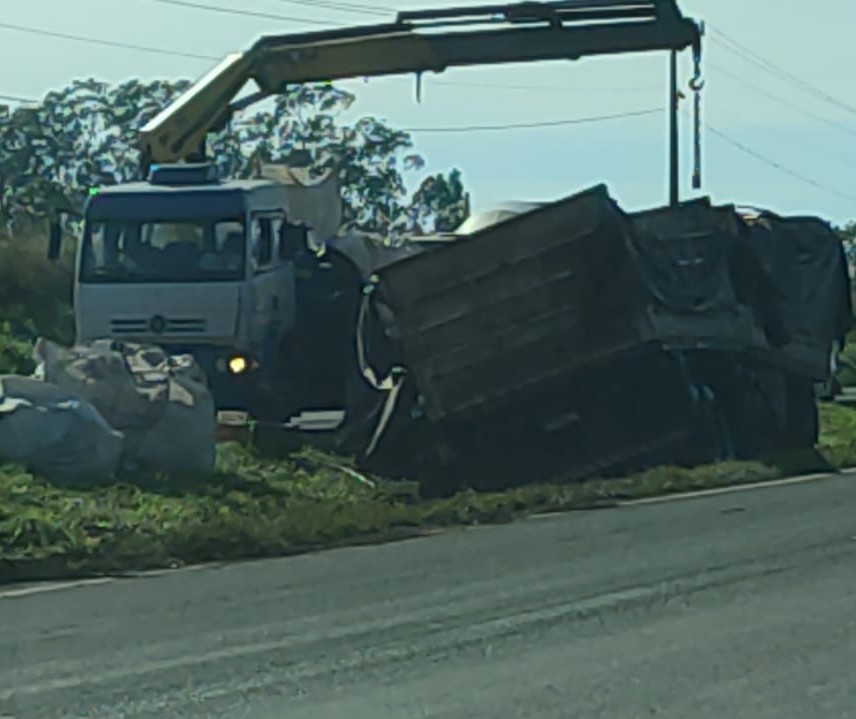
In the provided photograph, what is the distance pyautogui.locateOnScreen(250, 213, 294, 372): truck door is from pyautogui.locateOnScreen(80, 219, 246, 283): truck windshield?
0.27 meters

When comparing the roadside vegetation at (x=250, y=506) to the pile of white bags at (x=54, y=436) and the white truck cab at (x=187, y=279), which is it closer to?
the pile of white bags at (x=54, y=436)

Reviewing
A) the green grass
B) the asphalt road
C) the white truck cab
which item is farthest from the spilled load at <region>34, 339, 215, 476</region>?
the asphalt road

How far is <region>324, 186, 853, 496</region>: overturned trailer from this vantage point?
2142 centimetres

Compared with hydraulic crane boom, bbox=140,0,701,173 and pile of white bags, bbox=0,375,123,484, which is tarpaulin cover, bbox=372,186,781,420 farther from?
hydraulic crane boom, bbox=140,0,701,173

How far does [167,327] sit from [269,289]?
4.48 ft

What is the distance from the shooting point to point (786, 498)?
19.4 m

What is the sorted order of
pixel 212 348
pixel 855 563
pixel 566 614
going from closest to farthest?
pixel 566 614 < pixel 855 563 < pixel 212 348

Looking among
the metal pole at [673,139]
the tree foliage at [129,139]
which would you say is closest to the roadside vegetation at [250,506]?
the metal pole at [673,139]

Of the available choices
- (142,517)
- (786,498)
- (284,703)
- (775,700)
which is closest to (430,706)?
(284,703)

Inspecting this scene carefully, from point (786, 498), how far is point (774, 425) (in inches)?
249

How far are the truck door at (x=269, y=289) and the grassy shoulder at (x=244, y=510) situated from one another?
Answer: 2.80 metres

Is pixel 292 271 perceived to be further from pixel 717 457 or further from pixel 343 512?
pixel 343 512

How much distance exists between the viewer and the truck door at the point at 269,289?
24.7 metres

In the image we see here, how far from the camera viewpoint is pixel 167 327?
2453 centimetres
